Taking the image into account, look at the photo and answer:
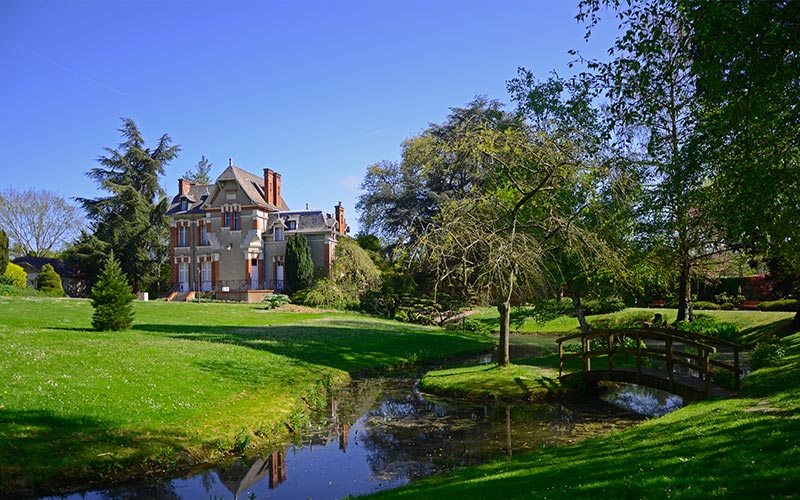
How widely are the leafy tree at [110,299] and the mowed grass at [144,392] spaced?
0.55 metres

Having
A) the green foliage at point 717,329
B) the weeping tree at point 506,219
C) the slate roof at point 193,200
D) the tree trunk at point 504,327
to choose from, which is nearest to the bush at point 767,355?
the weeping tree at point 506,219

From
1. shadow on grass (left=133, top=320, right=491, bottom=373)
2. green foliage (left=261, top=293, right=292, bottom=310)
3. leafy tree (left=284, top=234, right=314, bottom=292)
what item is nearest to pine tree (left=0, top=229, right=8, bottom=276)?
green foliage (left=261, top=293, right=292, bottom=310)

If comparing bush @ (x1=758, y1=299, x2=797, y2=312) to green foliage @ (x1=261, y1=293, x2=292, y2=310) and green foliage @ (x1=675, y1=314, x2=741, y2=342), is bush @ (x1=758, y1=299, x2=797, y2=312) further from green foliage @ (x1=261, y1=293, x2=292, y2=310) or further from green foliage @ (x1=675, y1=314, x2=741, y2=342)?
green foliage @ (x1=261, y1=293, x2=292, y2=310)

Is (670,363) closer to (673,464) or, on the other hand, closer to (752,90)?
(752,90)

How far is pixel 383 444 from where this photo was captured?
39.6 feet

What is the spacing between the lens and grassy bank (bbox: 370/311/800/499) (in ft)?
19.0

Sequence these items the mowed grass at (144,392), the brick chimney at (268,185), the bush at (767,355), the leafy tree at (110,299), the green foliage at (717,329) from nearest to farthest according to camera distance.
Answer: the mowed grass at (144,392) < the bush at (767,355) < the leafy tree at (110,299) < the green foliage at (717,329) < the brick chimney at (268,185)

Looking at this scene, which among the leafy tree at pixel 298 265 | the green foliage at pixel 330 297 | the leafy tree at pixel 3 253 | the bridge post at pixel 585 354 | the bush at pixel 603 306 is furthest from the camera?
the leafy tree at pixel 298 265

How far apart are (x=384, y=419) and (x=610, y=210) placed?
1268 cm

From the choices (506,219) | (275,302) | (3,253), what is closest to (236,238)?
(275,302)

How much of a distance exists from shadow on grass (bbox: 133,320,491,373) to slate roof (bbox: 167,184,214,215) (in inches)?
1151

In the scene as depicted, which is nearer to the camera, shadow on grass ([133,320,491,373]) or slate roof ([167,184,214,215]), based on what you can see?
shadow on grass ([133,320,491,373])

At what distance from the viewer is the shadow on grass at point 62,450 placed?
9.02m

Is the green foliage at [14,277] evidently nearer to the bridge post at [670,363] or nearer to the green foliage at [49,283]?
the green foliage at [49,283]
